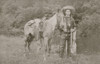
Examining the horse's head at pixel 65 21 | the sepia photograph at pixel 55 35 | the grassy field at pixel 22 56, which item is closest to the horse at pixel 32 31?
the sepia photograph at pixel 55 35

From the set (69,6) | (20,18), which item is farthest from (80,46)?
(20,18)

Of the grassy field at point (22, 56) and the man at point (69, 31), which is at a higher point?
the man at point (69, 31)

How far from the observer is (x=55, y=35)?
250 inches

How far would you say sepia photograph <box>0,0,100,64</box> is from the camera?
6328mm

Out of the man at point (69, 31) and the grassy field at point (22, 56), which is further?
the man at point (69, 31)

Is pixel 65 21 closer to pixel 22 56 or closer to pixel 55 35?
pixel 55 35

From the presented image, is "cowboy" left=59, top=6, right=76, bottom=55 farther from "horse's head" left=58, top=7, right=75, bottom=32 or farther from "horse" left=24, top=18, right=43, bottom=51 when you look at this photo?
"horse" left=24, top=18, right=43, bottom=51

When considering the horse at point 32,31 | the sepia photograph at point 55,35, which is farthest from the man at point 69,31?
the horse at point 32,31

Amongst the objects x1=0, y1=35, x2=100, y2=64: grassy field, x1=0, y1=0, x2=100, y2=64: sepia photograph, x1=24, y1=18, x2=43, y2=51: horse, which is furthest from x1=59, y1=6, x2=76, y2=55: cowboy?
x1=24, y1=18, x2=43, y2=51: horse

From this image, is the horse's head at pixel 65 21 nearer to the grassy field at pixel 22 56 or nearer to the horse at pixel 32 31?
the horse at pixel 32 31

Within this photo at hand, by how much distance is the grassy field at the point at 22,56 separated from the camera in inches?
246

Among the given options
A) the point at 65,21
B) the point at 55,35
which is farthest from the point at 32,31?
the point at 65,21

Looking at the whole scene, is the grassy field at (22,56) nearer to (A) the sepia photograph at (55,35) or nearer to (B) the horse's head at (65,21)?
(A) the sepia photograph at (55,35)

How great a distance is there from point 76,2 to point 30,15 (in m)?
1.02
